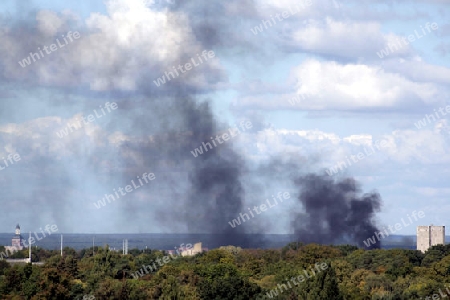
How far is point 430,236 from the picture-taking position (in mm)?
167375

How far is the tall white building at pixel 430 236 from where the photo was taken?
547 feet

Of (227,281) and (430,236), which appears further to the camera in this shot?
(430,236)

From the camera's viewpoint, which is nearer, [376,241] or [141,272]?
[141,272]

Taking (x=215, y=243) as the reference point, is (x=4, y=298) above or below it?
below

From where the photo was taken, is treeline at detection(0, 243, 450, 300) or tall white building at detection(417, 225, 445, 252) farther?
tall white building at detection(417, 225, 445, 252)

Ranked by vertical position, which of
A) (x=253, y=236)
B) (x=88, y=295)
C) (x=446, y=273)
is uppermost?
(x=253, y=236)

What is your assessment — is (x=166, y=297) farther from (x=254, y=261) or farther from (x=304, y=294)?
(x=254, y=261)

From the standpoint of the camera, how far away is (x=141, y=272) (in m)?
93.1

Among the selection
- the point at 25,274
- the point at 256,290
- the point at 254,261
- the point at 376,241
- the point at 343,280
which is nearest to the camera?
the point at 256,290

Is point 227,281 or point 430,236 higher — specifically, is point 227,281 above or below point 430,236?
below

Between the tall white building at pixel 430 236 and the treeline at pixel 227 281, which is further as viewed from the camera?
the tall white building at pixel 430 236

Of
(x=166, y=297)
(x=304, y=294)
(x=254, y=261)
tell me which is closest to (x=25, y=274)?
(x=166, y=297)

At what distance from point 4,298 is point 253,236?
112308 millimetres

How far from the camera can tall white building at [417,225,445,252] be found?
16688 centimetres
